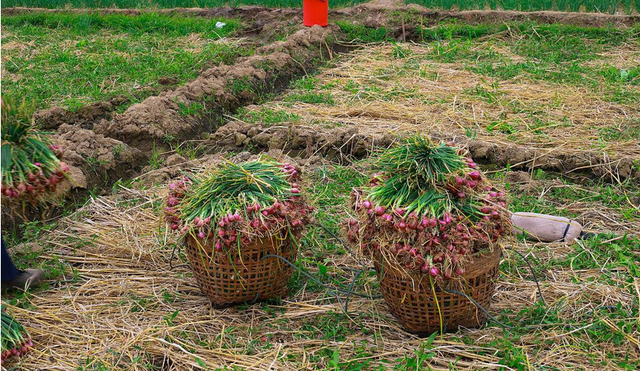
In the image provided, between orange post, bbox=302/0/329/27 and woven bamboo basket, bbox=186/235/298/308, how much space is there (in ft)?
18.2

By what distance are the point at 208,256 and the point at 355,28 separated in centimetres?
587

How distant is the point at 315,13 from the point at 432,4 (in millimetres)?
1806

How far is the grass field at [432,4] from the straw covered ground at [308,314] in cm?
526

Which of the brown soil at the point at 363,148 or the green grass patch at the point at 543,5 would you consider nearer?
the brown soil at the point at 363,148

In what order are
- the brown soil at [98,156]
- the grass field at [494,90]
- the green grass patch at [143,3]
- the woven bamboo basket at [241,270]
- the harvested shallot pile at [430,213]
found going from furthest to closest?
1. the green grass patch at [143,3]
2. the grass field at [494,90]
3. the brown soil at [98,156]
4. the woven bamboo basket at [241,270]
5. the harvested shallot pile at [430,213]

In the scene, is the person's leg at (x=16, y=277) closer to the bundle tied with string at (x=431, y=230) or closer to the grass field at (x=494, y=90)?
the bundle tied with string at (x=431, y=230)

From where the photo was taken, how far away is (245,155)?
505 cm

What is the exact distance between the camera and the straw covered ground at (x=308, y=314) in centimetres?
293

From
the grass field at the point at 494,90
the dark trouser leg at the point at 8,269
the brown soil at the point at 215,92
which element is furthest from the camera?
the brown soil at the point at 215,92

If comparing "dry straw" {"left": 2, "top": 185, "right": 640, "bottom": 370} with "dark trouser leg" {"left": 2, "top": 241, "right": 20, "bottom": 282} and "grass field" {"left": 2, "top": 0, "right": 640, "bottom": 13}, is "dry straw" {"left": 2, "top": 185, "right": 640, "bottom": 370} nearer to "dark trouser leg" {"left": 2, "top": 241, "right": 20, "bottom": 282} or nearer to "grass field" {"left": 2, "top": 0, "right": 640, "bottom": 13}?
"dark trouser leg" {"left": 2, "top": 241, "right": 20, "bottom": 282}

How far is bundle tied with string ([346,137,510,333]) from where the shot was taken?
2.76m

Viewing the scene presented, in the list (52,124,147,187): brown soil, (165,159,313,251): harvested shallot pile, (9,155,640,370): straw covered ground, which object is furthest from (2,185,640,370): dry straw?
(52,124,147,187): brown soil

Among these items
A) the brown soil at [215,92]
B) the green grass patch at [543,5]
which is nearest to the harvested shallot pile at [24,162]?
the brown soil at [215,92]

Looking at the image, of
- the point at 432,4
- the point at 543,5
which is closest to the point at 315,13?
the point at 432,4
